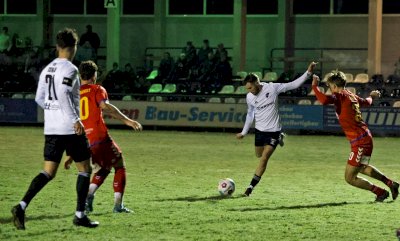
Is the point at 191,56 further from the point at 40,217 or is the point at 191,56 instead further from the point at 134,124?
the point at 134,124

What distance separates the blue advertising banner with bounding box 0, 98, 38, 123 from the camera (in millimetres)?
33031

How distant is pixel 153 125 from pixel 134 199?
59.8 ft

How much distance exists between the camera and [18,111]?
33156 millimetres

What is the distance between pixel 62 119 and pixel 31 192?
2.84 ft

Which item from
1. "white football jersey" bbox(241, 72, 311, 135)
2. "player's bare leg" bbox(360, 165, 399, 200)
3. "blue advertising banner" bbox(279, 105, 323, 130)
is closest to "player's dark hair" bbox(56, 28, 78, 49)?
"white football jersey" bbox(241, 72, 311, 135)

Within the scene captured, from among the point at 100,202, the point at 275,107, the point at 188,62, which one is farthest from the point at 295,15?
the point at 100,202

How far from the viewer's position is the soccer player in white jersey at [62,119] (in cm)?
1046

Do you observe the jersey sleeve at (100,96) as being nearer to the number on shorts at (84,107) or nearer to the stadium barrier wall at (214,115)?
the number on shorts at (84,107)

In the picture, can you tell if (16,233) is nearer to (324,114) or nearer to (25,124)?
(324,114)

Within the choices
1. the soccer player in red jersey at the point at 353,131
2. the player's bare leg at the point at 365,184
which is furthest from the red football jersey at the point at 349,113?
the player's bare leg at the point at 365,184

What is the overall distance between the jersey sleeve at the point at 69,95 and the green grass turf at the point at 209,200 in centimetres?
129

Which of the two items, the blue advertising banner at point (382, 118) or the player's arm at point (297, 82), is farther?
the blue advertising banner at point (382, 118)

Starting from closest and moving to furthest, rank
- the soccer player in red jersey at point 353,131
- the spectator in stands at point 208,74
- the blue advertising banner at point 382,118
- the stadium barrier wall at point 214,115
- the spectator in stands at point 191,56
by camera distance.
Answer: the soccer player in red jersey at point 353,131 < the blue advertising banner at point 382,118 < the stadium barrier wall at point 214,115 < the spectator in stands at point 208,74 < the spectator in stands at point 191,56

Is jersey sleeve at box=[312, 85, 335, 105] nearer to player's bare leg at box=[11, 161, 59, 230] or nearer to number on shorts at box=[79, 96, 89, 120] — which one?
number on shorts at box=[79, 96, 89, 120]
